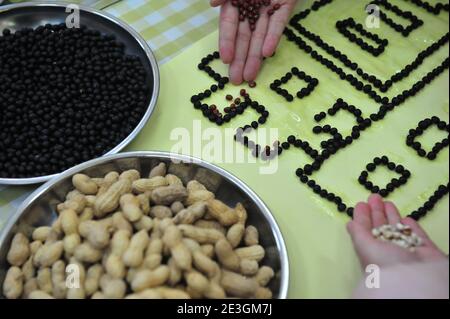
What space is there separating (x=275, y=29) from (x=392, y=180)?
2.15 feet

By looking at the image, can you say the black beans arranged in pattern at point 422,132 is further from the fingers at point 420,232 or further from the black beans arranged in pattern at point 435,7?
the black beans arranged in pattern at point 435,7

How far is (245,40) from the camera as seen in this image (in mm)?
1680

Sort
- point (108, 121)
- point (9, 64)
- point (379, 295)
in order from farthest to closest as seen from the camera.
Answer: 1. point (9, 64)
2. point (108, 121)
3. point (379, 295)

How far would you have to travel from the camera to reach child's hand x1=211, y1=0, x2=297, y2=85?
5.39ft

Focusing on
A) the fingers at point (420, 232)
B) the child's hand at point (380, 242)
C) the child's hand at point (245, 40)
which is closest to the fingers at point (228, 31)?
the child's hand at point (245, 40)

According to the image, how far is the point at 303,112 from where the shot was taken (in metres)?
1.62

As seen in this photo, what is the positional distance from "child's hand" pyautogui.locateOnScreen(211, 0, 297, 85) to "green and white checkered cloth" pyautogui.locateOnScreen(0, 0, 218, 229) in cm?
20

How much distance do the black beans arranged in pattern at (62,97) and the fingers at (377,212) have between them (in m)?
0.72

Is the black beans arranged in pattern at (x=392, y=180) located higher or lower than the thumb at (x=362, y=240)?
lower

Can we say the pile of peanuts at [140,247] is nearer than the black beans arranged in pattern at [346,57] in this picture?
Yes

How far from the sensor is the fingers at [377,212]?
1169 millimetres

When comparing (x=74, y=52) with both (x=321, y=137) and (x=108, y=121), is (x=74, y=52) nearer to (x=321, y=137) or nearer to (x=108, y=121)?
(x=108, y=121)

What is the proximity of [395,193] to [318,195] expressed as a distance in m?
0.23

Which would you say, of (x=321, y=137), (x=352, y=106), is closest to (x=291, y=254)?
(x=321, y=137)
